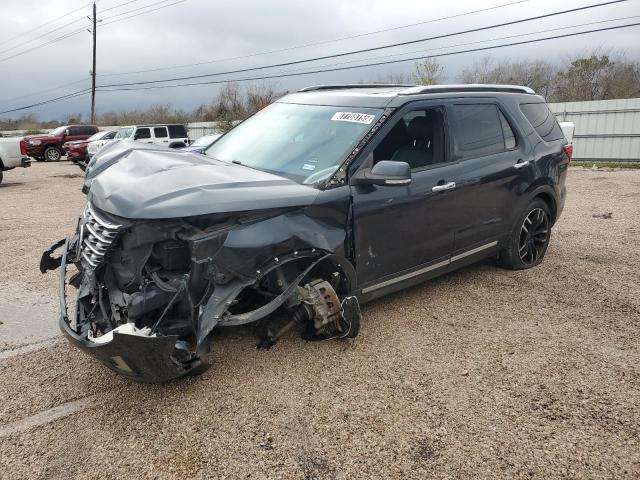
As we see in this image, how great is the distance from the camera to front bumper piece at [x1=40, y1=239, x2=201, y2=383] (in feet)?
8.74

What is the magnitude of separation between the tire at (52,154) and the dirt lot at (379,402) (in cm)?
2373

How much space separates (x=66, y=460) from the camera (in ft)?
8.55

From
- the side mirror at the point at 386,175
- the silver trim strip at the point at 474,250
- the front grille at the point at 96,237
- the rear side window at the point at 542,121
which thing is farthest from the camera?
the rear side window at the point at 542,121

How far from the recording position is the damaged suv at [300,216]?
9.62ft

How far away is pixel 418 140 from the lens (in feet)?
14.0

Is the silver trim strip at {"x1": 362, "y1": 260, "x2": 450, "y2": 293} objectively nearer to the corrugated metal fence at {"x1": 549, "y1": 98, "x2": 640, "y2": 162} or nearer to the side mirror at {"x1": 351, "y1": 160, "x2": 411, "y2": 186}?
the side mirror at {"x1": 351, "y1": 160, "x2": 411, "y2": 186}

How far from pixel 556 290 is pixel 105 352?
4037 mm

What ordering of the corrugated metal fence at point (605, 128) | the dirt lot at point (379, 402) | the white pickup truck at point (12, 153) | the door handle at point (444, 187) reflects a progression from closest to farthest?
the dirt lot at point (379, 402), the door handle at point (444, 187), the white pickup truck at point (12, 153), the corrugated metal fence at point (605, 128)

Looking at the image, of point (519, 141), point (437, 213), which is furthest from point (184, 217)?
point (519, 141)

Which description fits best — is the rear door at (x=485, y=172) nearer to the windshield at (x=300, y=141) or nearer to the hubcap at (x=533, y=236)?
the hubcap at (x=533, y=236)

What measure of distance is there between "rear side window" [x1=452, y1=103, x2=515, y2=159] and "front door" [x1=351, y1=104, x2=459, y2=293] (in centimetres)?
18

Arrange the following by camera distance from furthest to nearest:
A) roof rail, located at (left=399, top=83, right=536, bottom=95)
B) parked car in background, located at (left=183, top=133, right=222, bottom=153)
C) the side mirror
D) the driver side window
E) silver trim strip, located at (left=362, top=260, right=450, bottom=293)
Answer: parked car in background, located at (left=183, top=133, right=222, bottom=153) < roof rail, located at (left=399, top=83, right=536, bottom=95) < the driver side window < silver trim strip, located at (left=362, top=260, right=450, bottom=293) < the side mirror

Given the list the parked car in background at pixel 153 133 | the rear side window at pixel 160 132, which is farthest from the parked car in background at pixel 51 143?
the rear side window at pixel 160 132

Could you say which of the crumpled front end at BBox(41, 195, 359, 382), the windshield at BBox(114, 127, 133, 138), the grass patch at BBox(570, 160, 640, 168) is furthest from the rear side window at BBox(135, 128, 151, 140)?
the crumpled front end at BBox(41, 195, 359, 382)
